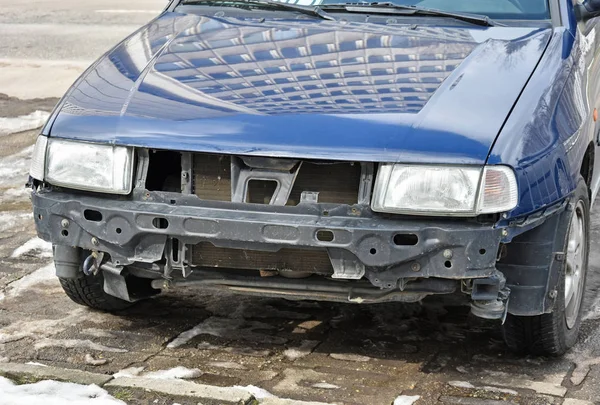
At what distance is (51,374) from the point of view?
4340 mm

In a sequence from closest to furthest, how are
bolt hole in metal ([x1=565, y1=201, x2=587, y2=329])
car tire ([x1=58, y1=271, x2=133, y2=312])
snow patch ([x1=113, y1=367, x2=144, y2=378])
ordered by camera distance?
1. snow patch ([x1=113, y1=367, x2=144, y2=378])
2. bolt hole in metal ([x1=565, y1=201, x2=587, y2=329])
3. car tire ([x1=58, y1=271, x2=133, y2=312])

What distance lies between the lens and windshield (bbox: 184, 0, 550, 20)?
5.30 meters

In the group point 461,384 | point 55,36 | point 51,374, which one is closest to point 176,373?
point 51,374

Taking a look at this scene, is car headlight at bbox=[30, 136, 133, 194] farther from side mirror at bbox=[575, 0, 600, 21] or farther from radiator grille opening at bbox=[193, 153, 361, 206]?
side mirror at bbox=[575, 0, 600, 21]

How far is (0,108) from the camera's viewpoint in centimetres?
999

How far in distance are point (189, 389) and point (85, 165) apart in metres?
0.94

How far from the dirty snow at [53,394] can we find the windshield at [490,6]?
85.7 inches

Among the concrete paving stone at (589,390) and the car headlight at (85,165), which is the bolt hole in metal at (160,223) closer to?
the car headlight at (85,165)

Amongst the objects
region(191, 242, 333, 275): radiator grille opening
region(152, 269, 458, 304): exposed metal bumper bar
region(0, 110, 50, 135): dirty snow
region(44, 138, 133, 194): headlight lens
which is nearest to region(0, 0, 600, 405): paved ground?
region(152, 269, 458, 304): exposed metal bumper bar

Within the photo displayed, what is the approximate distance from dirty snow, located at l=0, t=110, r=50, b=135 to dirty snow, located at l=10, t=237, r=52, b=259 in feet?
9.66

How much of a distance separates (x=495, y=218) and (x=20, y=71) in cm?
835

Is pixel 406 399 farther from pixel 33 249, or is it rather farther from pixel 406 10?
pixel 33 249

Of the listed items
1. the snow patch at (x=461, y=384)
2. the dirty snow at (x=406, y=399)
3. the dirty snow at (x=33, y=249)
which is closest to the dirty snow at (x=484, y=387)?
the snow patch at (x=461, y=384)

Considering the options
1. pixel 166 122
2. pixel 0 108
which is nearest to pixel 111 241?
pixel 166 122
